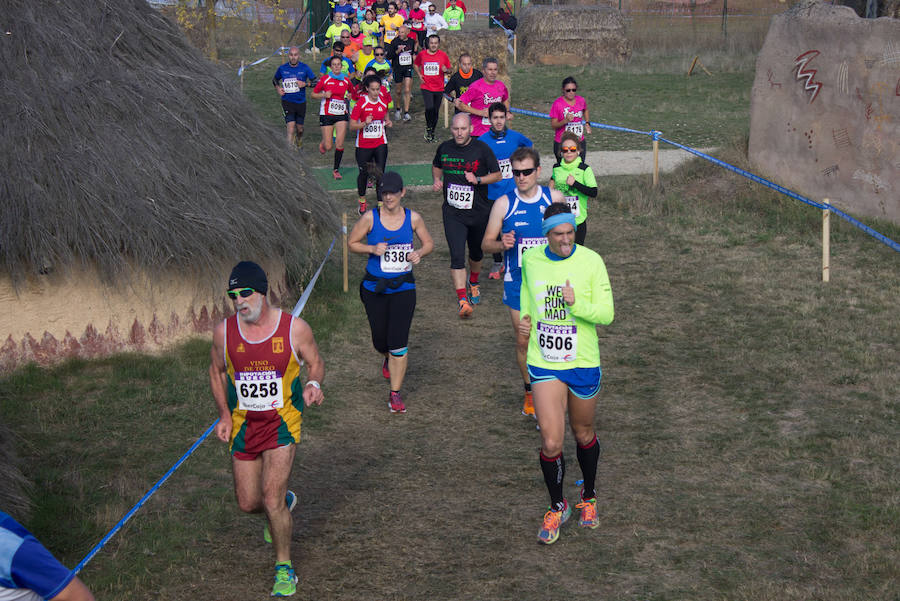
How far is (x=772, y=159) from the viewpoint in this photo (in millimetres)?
14688

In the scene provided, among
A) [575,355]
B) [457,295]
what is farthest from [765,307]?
[575,355]

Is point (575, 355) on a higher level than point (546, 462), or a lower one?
higher

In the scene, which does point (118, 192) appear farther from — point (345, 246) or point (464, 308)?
point (464, 308)

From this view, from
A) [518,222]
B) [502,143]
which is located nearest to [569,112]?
[502,143]

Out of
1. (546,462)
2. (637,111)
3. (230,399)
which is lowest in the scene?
(637,111)

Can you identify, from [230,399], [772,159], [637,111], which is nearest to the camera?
[230,399]

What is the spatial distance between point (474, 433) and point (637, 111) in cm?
1609

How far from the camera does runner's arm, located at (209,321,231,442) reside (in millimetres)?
5691

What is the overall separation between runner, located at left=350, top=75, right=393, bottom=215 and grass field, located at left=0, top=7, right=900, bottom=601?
3051mm

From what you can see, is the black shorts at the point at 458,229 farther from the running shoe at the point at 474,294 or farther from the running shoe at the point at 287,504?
the running shoe at the point at 287,504

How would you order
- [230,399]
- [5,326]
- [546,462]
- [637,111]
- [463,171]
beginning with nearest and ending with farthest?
[230,399], [546,462], [5,326], [463,171], [637,111]

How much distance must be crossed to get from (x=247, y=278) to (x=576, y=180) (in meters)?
5.06

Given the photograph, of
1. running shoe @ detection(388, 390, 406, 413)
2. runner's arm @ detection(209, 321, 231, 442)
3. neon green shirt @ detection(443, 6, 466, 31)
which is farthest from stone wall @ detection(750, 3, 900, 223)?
neon green shirt @ detection(443, 6, 466, 31)

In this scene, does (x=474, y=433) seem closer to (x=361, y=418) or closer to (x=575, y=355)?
(x=361, y=418)
